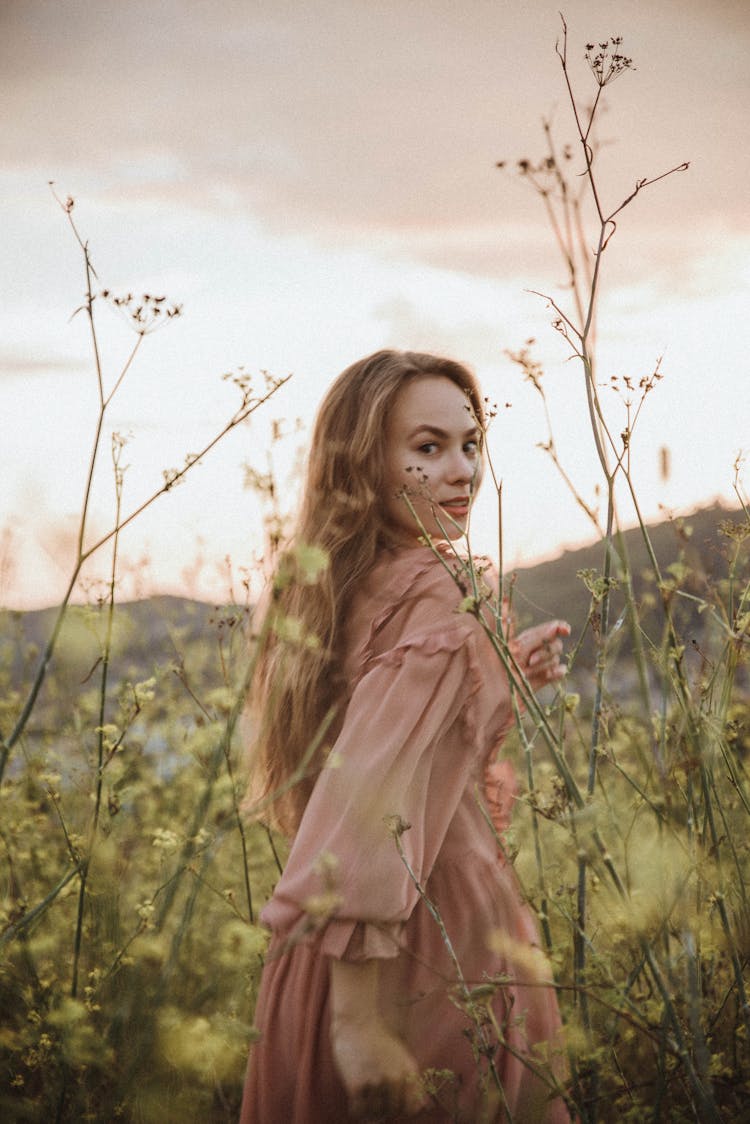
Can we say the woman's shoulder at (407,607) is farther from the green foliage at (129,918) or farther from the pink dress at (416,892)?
the green foliage at (129,918)

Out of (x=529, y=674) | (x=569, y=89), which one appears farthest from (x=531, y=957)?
(x=569, y=89)

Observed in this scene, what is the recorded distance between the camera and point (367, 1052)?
1430 millimetres

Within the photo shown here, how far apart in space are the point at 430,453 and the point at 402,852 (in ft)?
3.37

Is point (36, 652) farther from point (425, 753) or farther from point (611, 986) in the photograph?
point (611, 986)

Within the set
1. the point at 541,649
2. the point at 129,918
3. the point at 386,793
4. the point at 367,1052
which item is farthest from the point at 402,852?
the point at 129,918

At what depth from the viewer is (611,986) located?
1143mm

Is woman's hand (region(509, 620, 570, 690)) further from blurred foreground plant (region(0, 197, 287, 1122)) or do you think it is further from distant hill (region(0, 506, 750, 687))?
blurred foreground plant (region(0, 197, 287, 1122))

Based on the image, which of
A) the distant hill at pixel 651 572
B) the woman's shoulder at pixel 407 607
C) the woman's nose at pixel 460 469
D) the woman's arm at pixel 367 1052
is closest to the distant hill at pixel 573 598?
the distant hill at pixel 651 572

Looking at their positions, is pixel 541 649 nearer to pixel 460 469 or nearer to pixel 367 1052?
pixel 460 469

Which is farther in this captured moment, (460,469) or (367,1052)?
(460,469)

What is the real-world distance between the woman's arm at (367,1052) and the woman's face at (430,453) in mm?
946

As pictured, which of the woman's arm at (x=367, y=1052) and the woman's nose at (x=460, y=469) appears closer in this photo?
the woman's arm at (x=367, y=1052)

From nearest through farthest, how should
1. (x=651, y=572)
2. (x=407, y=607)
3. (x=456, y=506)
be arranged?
(x=651, y=572) → (x=407, y=607) → (x=456, y=506)

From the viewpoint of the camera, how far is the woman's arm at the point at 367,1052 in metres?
1.42
